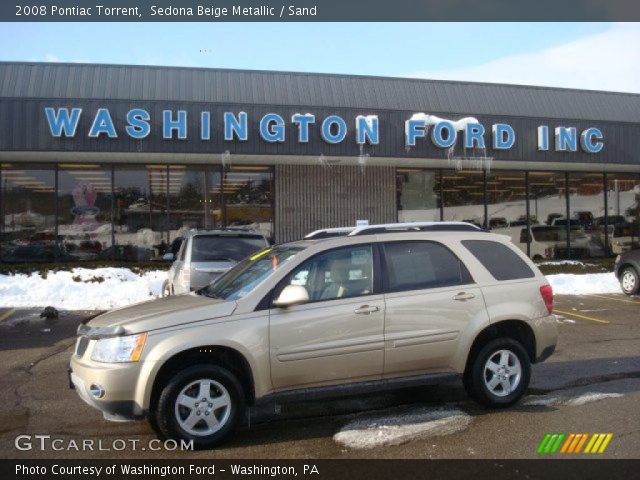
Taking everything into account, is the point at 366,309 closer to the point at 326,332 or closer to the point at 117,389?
the point at 326,332

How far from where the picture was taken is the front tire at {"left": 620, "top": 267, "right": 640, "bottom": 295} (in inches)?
539

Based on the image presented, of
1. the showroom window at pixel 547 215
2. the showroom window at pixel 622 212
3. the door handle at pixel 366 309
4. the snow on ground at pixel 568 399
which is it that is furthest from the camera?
the showroom window at pixel 622 212

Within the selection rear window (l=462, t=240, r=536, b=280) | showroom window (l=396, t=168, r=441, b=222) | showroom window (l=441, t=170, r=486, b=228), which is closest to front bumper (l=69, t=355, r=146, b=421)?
rear window (l=462, t=240, r=536, b=280)

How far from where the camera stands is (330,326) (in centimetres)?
498

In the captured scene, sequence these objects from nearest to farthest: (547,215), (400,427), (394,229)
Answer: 1. (400,427)
2. (394,229)
3. (547,215)

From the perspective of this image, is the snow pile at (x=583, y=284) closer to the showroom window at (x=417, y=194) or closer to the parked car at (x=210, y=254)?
the showroom window at (x=417, y=194)

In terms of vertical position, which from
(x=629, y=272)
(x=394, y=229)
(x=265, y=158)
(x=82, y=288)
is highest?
(x=265, y=158)

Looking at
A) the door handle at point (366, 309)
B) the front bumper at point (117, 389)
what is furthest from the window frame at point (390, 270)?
the front bumper at point (117, 389)

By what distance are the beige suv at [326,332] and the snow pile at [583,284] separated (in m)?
9.82

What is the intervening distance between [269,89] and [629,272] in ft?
34.7

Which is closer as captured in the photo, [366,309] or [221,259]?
[366,309]

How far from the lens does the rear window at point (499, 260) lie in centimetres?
579

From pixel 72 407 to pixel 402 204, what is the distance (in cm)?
1373
